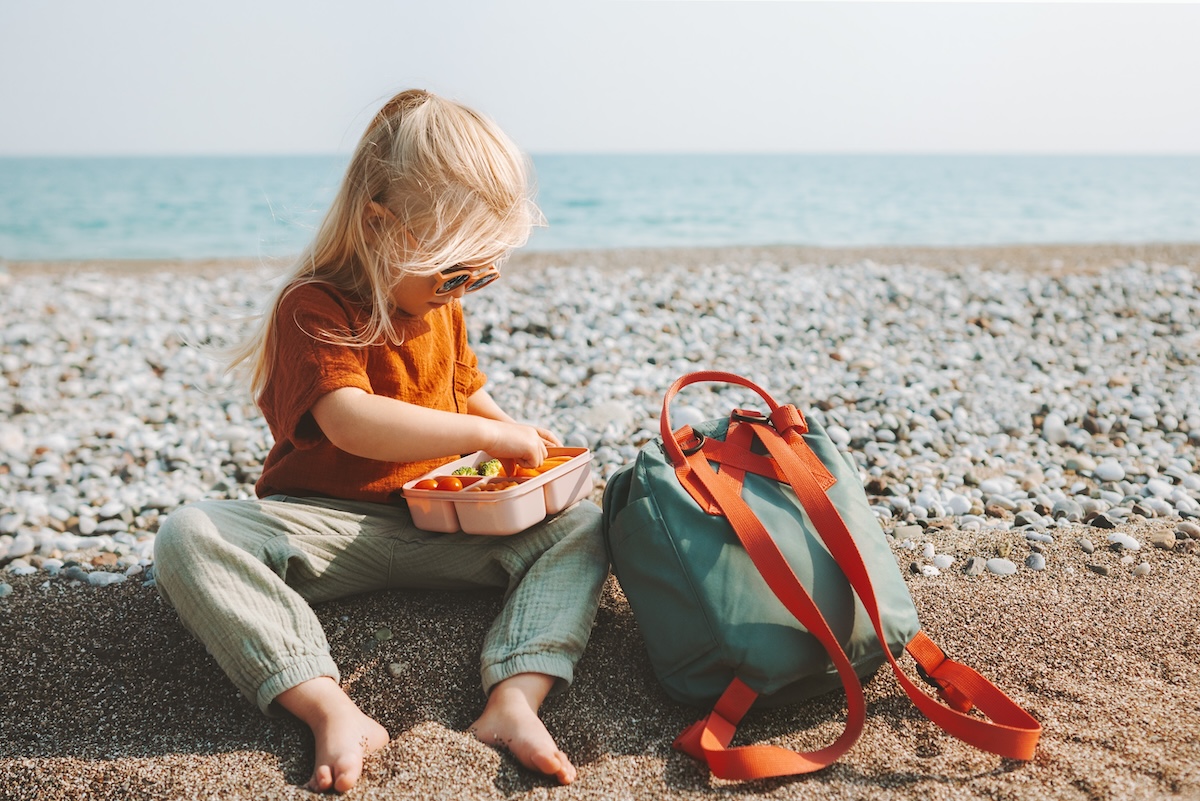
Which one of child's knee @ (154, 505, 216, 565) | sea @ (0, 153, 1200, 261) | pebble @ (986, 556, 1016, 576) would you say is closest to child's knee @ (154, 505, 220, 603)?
child's knee @ (154, 505, 216, 565)

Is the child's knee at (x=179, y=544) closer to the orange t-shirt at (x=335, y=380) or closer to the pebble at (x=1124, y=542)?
the orange t-shirt at (x=335, y=380)

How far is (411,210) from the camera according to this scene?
2354 mm

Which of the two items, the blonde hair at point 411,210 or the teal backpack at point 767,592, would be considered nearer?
the teal backpack at point 767,592

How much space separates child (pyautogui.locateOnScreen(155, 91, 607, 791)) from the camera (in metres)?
2.12

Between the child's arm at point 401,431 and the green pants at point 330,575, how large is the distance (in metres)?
0.26

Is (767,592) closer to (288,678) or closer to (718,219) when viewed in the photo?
(288,678)

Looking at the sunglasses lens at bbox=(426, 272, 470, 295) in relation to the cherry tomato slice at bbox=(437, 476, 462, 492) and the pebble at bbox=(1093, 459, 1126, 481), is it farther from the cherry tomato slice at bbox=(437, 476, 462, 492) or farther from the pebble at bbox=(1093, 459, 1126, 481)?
the pebble at bbox=(1093, 459, 1126, 481)

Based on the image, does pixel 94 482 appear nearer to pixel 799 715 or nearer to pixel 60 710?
pixel 60 710

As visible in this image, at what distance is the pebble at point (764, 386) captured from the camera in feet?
11.8

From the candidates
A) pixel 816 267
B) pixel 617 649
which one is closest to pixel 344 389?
pixel 617 649

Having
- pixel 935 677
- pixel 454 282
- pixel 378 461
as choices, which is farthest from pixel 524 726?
pixel 454 282

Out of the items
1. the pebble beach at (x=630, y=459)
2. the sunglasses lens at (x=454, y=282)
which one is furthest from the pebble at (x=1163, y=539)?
the sunglasses lens at (x=454, y=282)

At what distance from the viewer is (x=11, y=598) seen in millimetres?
2738

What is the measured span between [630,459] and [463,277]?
1833 millimetres
